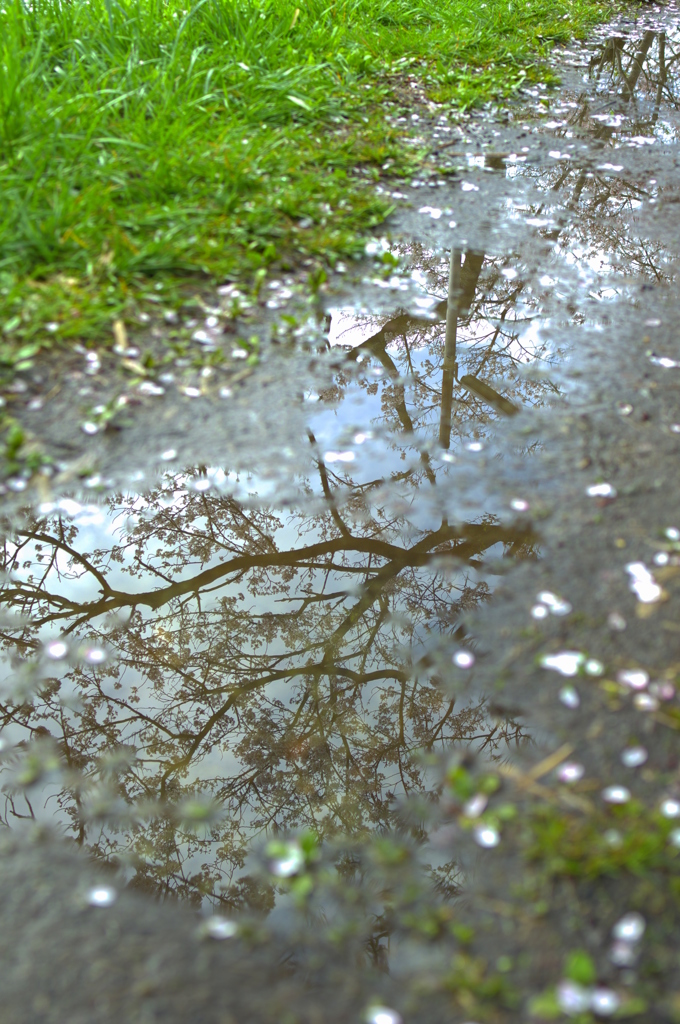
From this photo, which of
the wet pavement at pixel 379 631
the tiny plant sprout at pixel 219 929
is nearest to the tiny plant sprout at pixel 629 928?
the wet pavement at pixel 379 631

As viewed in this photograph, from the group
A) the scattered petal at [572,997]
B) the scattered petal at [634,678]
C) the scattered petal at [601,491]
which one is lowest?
the scattered petal at [572,997]

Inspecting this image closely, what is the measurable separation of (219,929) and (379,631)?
2.89 ft

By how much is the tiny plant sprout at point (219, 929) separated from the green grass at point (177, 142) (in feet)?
7.13

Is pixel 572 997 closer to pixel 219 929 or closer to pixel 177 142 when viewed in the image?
pixel 219 929

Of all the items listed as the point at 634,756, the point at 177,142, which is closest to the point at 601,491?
the point at 634,756

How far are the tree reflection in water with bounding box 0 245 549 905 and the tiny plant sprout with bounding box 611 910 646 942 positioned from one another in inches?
16.8

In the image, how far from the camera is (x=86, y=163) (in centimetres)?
369

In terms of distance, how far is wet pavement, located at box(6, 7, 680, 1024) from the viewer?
4.78 feet

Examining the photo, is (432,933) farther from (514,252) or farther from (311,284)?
(514,252)

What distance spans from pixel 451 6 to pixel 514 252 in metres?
4.60

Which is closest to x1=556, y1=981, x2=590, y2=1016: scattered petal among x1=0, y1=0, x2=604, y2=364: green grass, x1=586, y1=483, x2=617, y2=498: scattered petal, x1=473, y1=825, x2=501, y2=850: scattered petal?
x1=473, y1=825, x2=501, y2=850: scattered petal

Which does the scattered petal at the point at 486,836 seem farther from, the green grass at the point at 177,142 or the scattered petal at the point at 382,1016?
the green grass at the point at 177,142

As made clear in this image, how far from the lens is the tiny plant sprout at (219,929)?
1425 mm

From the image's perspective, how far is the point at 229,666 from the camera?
6.58 feet
